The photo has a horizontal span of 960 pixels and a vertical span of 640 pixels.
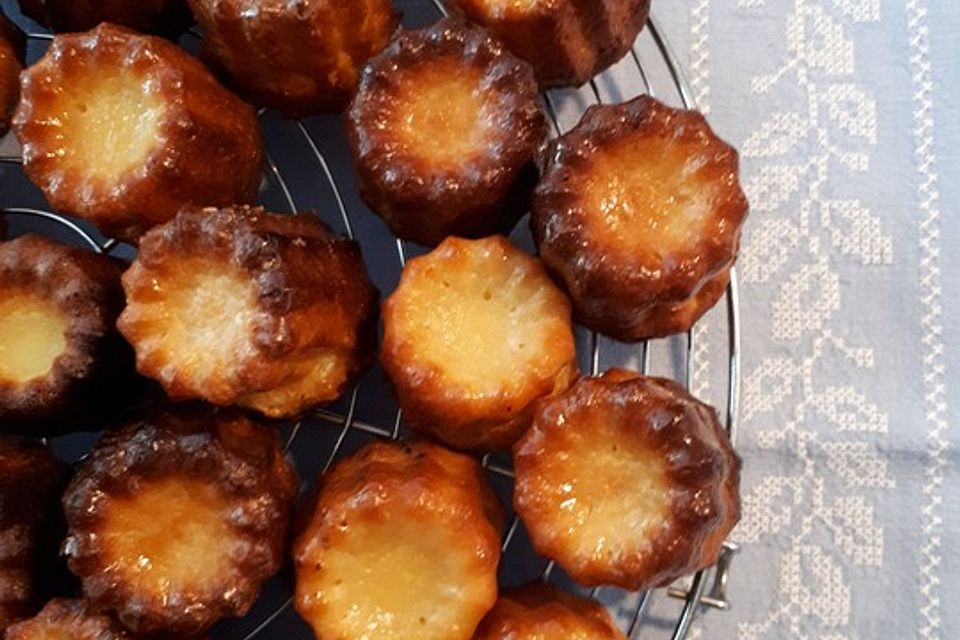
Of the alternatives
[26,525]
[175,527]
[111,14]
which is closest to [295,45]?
[111,14]

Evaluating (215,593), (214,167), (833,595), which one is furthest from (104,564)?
(833,595)

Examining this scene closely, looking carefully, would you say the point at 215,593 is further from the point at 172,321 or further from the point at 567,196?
the point at 567,196

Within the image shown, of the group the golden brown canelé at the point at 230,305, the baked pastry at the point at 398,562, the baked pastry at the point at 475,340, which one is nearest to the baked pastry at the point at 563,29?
the baked pastry at the point at 475,340

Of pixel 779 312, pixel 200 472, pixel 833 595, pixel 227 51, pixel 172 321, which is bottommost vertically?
pixel 833 595

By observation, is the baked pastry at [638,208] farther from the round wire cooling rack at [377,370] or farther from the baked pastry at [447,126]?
the round wire cooling rack at [377,370]

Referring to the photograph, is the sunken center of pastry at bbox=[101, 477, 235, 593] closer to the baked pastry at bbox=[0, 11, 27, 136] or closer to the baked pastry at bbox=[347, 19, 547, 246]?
the baked pastry at bbox=[347, 19, 547, 246]

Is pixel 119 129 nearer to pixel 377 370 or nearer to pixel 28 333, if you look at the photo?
pixel 28 333
